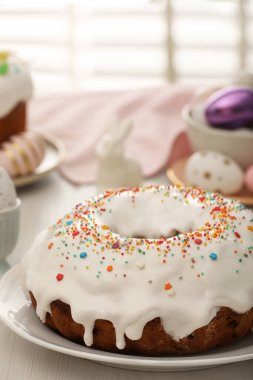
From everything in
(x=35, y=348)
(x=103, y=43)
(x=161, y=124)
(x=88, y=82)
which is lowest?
(x=88, y=82)

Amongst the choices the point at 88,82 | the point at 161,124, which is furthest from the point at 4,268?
the point at 88,82

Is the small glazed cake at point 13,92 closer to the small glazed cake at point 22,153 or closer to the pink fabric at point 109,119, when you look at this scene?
the small glazed cake at point 22,153

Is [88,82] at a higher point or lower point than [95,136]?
lower

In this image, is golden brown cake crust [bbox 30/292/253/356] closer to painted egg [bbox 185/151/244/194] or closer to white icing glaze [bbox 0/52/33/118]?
painted egg [bbox 185/151/244/194]

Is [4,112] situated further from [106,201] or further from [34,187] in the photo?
[106,201]

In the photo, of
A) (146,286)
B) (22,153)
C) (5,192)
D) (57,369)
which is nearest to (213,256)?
(146,286)

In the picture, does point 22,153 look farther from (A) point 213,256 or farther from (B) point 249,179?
(A) point 213,256
